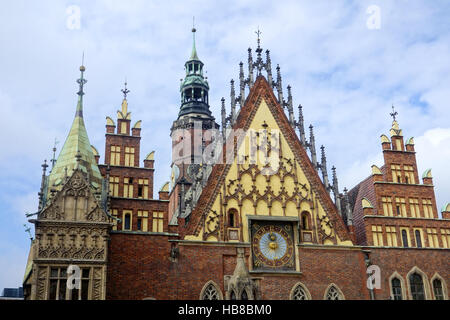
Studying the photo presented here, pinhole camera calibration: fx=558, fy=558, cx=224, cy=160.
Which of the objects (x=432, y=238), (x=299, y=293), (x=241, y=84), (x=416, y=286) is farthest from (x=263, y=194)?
(x=432, y=238)

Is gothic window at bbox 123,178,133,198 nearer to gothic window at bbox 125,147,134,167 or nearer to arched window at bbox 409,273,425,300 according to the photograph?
gothic window at bbox 125,147,134,167

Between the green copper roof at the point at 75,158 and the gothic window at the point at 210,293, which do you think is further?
the gothic window at the point at 210,293

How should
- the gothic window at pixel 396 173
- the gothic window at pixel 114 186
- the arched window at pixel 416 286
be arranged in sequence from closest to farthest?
the gothic window at pixel 114 186 → the arched window at pixel 416 286 → the gothic window at pixel 396 173

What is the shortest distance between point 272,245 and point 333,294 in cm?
387

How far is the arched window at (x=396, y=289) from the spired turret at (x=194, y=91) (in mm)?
19878

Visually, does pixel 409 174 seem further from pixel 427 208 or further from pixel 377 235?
pixel 377 235

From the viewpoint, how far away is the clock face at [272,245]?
91.4ft

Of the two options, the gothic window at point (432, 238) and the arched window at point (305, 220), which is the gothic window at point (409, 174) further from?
the arched window at point (305, 220)

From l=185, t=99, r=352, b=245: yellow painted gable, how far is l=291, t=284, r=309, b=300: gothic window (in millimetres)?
2637

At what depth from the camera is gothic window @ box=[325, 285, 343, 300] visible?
27.8m

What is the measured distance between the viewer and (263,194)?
95.3ft

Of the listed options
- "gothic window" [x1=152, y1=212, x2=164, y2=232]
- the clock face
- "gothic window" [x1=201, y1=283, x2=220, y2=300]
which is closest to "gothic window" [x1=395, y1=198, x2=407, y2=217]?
the clock face

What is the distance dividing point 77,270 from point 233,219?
833 centimetres

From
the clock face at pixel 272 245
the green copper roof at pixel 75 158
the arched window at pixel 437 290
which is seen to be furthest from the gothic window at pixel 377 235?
the green copper roof at pixel 75 158
